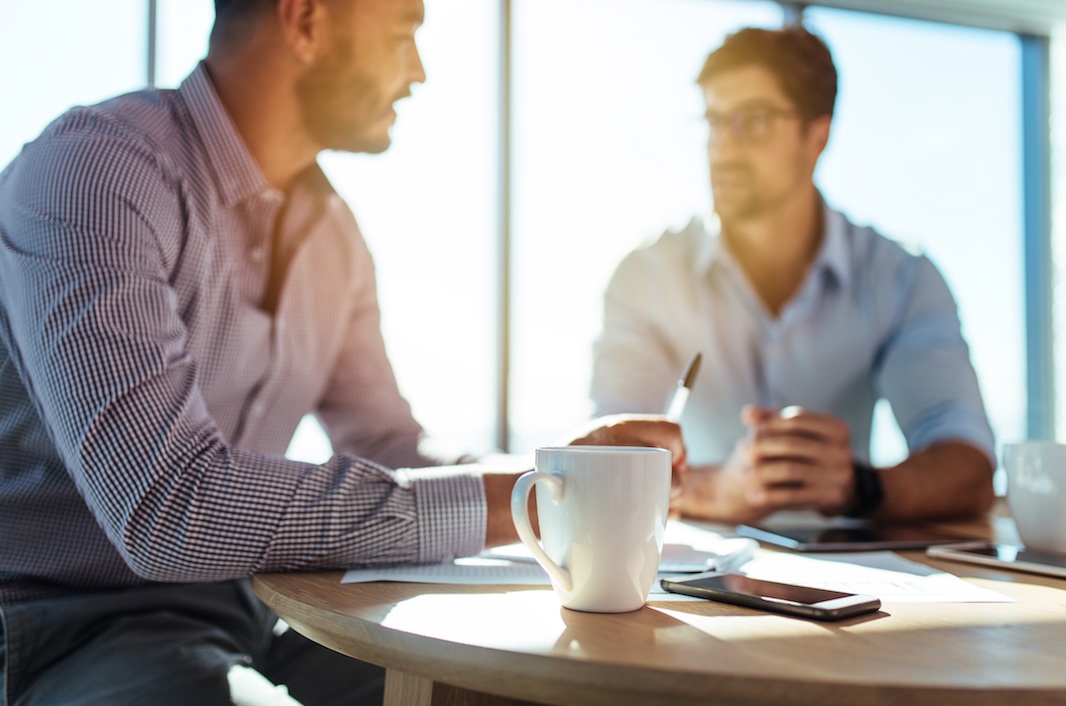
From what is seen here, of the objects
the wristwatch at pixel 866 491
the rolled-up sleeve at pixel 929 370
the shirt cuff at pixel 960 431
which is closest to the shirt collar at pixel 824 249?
the rolled-up sleeve at pixel 929 370

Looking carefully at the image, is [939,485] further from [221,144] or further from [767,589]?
[221,144]

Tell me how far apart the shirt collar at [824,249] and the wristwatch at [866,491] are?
0.72 metres

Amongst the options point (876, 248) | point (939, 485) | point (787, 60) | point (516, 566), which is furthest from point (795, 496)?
point (787, 60)

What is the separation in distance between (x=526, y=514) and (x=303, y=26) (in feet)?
3.26

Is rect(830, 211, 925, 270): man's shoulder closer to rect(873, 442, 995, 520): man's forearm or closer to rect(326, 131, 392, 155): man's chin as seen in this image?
rect(873, 442, 995, 520): man's forearm

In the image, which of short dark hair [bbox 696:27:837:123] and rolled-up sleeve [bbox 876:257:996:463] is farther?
short dark hair [bbox 696:27:837:123]

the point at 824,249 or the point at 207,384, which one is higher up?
the point at 824,249

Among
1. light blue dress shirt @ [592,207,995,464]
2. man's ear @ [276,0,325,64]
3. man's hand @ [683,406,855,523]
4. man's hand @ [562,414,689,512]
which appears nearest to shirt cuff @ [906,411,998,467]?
light blue dress shirt @ [592,207,995,464]

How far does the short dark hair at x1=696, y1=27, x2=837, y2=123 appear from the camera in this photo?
2061 mm

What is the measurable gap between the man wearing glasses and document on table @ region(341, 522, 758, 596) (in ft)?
2.29

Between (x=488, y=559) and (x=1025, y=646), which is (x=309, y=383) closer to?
(x=488, y=559)

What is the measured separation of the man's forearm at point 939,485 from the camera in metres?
1.36

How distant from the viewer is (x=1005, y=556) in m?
0.95

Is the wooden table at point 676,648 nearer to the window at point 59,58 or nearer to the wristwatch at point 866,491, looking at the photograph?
the wristwatch at point 866,491
